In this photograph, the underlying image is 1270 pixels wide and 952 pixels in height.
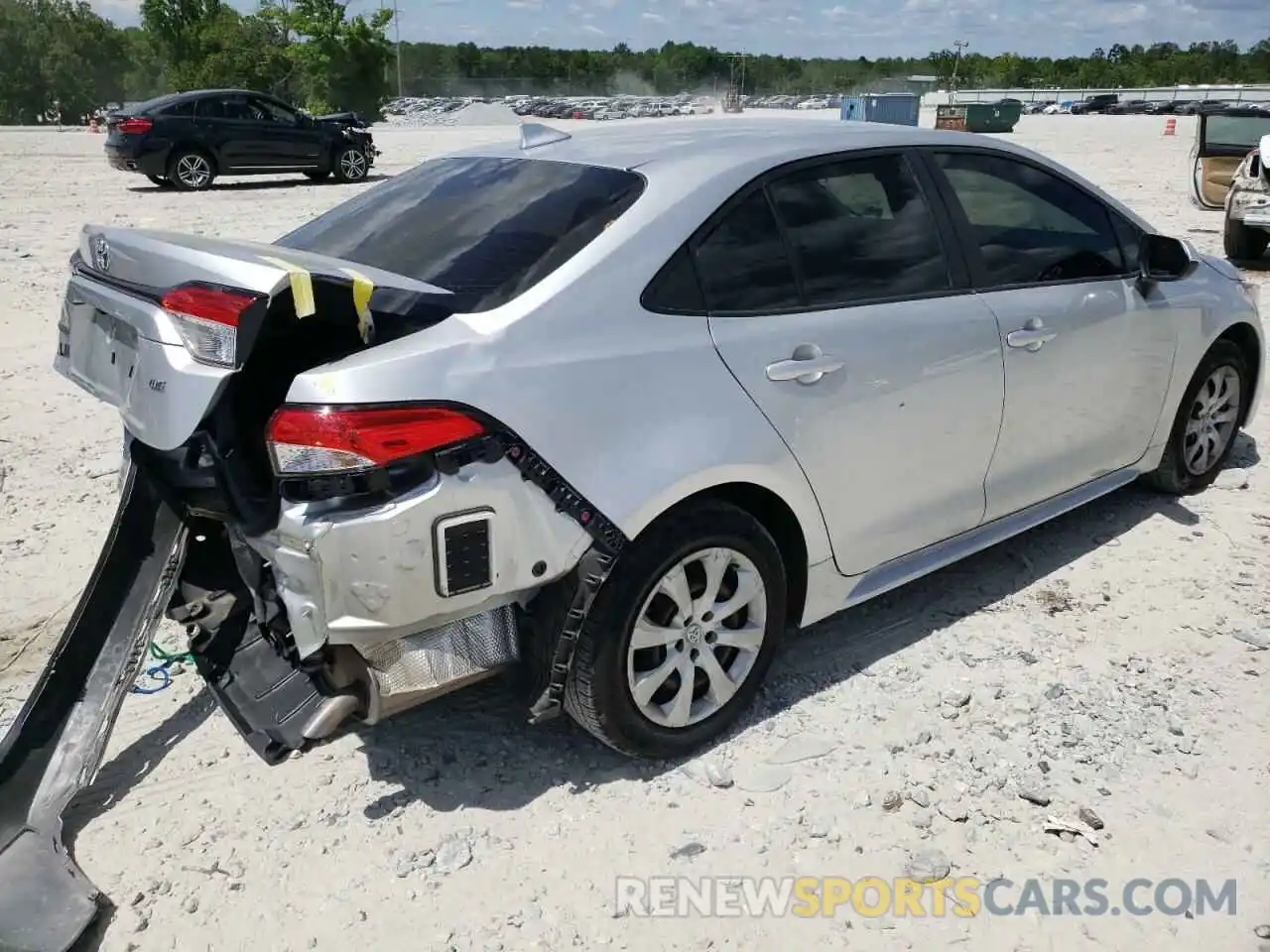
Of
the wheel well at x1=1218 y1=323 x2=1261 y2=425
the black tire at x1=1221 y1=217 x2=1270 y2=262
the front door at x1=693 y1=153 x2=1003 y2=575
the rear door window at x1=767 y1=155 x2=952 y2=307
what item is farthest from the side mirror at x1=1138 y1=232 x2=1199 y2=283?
the black tire at x1=1221 y1=217 x2=1270 y2=262

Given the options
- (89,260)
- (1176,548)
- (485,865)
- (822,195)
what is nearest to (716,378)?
(822,195)

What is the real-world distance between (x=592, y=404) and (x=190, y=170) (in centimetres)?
1836

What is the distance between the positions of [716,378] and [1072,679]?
174 cm

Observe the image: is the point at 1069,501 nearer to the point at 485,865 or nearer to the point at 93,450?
the point at 485,865

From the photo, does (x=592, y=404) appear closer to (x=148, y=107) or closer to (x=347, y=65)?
(x=148, y=107)

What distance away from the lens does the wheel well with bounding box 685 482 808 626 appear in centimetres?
310

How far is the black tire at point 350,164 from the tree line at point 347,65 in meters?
33.6

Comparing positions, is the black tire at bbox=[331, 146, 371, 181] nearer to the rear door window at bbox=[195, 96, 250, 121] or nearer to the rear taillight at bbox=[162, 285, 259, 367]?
the rear door window at bbox=[195, 96, 250, 121]

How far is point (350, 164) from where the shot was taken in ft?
66.6

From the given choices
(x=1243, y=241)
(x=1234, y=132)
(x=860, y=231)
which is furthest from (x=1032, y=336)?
(x=1234, y=132)

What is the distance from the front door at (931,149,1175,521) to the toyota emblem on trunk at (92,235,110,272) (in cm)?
271

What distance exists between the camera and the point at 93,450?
561 centimetres

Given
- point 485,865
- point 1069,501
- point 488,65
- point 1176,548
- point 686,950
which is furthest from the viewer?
point 488,65

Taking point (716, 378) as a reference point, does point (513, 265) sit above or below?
above
